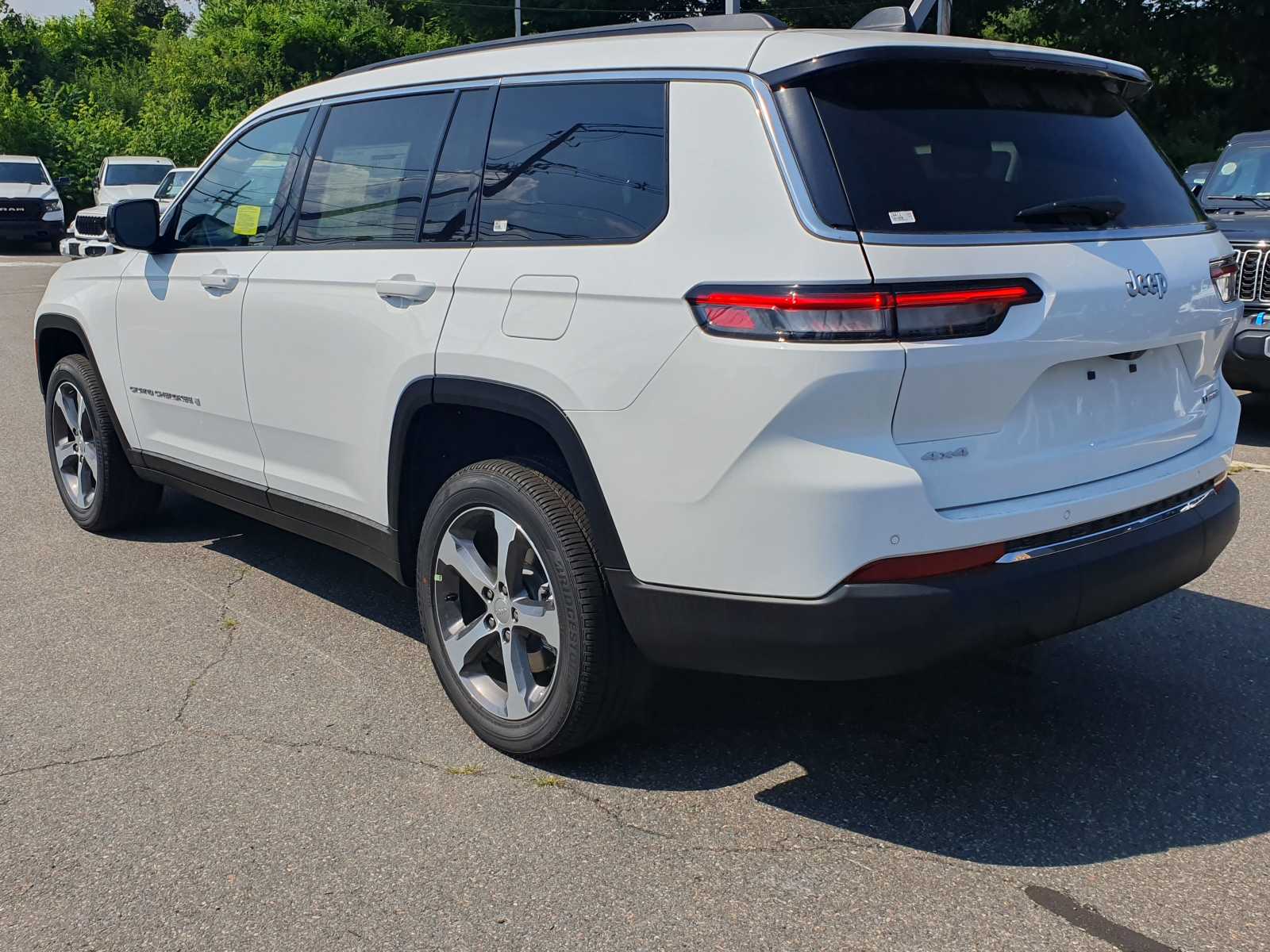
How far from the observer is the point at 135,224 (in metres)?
4.92

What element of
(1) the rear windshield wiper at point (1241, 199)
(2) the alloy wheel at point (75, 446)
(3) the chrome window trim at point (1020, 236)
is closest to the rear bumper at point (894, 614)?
(3) the chrome window trim at point (1020, 236)

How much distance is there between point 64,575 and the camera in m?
5.28

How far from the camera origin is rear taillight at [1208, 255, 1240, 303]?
3.53m

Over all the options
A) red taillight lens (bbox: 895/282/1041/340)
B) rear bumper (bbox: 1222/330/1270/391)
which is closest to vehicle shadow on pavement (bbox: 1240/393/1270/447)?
rear bumper (bbox: 1222/330/1270/391)

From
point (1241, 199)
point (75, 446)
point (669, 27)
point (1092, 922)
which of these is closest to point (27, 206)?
point (75, 446)

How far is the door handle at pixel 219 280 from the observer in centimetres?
455

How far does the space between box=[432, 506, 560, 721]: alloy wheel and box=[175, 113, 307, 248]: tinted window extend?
153cm

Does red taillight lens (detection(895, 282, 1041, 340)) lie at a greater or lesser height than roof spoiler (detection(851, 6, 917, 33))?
lesser

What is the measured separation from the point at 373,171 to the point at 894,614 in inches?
89.2

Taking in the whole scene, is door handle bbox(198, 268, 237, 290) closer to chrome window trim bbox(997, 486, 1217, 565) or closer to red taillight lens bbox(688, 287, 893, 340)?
red taillight lens bbox(688, 287, 893, 340)

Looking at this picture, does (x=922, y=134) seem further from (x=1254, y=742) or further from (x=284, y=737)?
(x=284, y=737)

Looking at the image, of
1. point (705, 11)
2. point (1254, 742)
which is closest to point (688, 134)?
point (1254, 742)

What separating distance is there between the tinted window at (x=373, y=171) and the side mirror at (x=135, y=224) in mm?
943

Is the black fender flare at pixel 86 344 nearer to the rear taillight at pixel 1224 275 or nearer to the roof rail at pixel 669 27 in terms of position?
the roof rail at pixel 669 27
